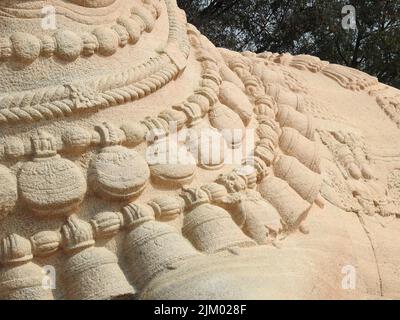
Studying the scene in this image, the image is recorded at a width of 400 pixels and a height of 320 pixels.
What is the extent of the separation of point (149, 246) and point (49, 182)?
0.28 metres

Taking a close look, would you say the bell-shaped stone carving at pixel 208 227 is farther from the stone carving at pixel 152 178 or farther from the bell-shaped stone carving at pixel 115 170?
the bell-shaped stone carving at pixel 115 170

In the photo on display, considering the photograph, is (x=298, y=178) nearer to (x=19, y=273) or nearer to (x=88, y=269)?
(x=88, y=269)

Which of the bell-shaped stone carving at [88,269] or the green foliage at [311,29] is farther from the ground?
the green foliage at [311,29]

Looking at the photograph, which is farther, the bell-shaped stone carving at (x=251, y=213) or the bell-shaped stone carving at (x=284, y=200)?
the bell-shaped stone carving at (x=284, y=200)

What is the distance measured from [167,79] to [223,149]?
0.79ft

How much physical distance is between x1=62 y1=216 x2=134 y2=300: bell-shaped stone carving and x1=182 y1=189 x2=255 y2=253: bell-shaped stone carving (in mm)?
206

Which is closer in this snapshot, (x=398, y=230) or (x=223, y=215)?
(x=223, y=215)

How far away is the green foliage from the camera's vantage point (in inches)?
294

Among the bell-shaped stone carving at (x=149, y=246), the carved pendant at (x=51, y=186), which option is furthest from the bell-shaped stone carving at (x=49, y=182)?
the bell-shaped stone carving at (x=149, y=246)

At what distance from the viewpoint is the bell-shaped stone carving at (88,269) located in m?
1.90

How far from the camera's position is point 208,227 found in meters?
2.03
